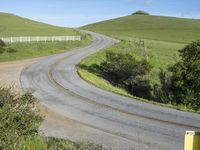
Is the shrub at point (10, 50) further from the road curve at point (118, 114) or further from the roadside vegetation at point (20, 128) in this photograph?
the roadside vegetation at point (20, 128)

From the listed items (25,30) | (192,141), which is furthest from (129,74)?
(25,30)

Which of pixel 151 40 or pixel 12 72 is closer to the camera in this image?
pixel 12 72

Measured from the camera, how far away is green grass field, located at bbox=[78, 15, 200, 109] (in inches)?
1523

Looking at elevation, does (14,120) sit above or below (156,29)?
below

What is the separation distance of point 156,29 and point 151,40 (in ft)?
139

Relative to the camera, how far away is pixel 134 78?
35.4 metres

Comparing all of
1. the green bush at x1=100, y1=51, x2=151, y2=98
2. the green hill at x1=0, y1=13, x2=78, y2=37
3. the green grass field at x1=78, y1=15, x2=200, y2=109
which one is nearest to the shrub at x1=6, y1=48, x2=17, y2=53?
the green grass field at x1=78, y1=15, x2=200, y2=109

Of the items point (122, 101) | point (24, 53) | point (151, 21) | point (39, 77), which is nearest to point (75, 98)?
point (122, 101)

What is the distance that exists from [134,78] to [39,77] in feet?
31.8

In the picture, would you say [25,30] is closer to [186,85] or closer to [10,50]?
[10,50]

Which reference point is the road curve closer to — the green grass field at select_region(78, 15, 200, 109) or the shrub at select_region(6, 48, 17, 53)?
the green grass field at select_region(78, 15, 200, 109)

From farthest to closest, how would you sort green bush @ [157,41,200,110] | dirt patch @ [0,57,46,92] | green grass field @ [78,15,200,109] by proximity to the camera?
green grass field @ [78,15,200,109] → green bush @ [157,41,200,110] → dirt patch @ [0,57,46,92]

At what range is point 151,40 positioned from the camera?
3848 inches

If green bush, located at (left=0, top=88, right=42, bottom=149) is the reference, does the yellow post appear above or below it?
above
